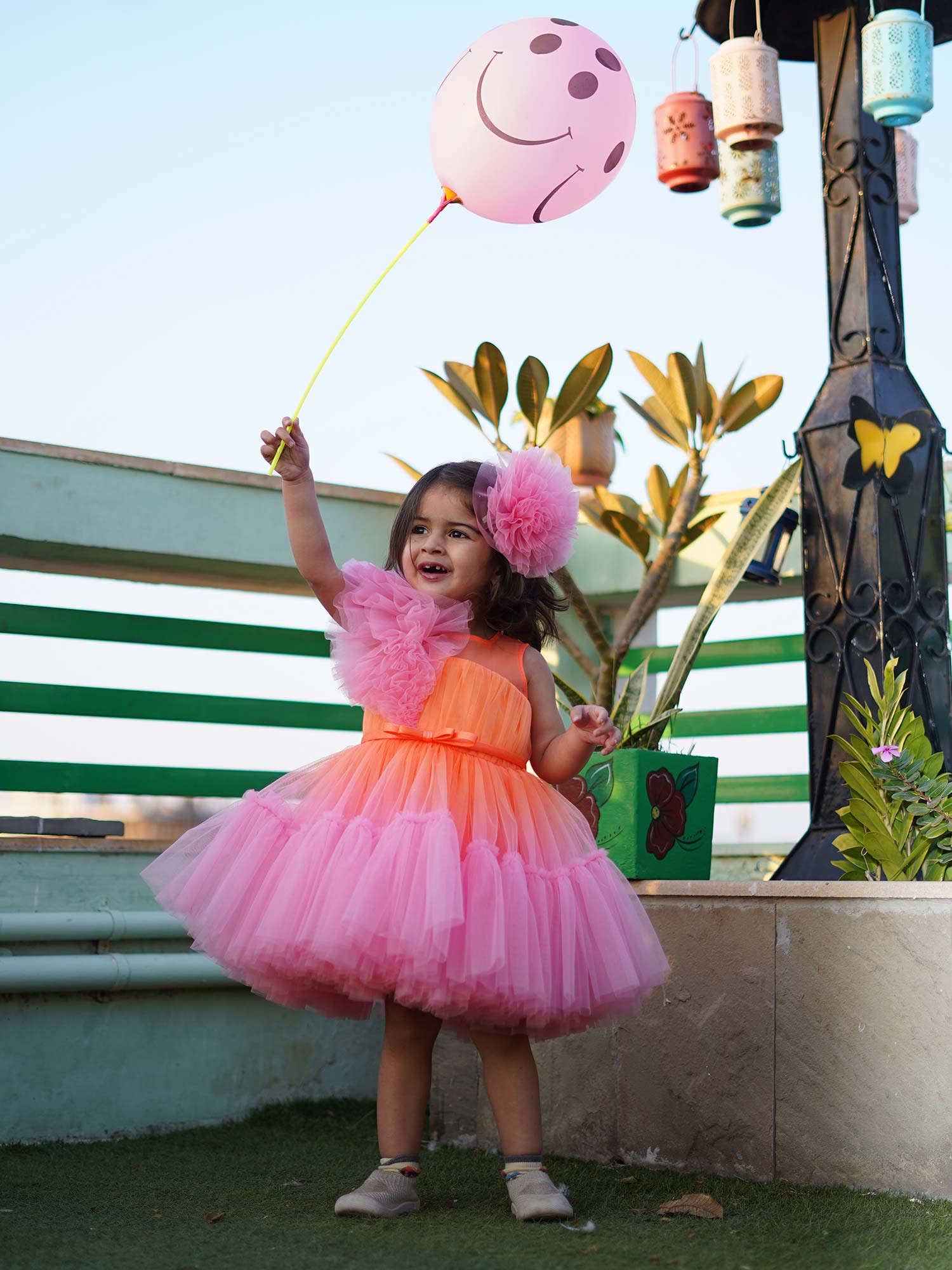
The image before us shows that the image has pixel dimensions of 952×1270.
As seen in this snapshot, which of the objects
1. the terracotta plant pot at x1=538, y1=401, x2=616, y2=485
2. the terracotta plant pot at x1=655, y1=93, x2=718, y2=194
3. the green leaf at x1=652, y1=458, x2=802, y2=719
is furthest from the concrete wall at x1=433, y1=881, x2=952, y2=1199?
the terracotta plant pot at x1=538, y1=401, x2=616, y2=485

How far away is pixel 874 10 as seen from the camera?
3166 millimetres

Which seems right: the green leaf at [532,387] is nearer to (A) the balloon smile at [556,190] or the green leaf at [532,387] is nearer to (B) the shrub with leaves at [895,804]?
(A) the balloon smile at [556,190]

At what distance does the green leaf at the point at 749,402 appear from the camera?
4.11 m

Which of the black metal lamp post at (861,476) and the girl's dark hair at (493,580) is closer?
the girl's dark hair at (493,580)

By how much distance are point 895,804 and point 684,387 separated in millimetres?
1938

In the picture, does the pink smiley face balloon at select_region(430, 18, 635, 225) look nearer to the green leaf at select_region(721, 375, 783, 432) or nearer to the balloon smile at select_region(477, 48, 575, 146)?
the balloon smile at select_region(477, 48, 575, 146)

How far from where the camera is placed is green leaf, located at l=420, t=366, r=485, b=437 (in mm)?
4234

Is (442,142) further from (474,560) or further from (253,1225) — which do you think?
(253,1225)


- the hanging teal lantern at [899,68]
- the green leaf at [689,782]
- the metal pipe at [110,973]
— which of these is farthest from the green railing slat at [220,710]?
the hanging teal lantern at [899,68]

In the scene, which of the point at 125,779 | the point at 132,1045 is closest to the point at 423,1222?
the point at 132,1045

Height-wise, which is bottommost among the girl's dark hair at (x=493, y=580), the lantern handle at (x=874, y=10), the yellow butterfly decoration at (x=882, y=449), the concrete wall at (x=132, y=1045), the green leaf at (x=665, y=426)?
the concrete wall at (x=132, y=1045)

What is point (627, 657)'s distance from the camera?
15.8 ft

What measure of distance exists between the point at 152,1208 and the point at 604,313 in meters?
3.27

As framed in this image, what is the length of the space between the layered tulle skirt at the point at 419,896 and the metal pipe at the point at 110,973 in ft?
3.37
